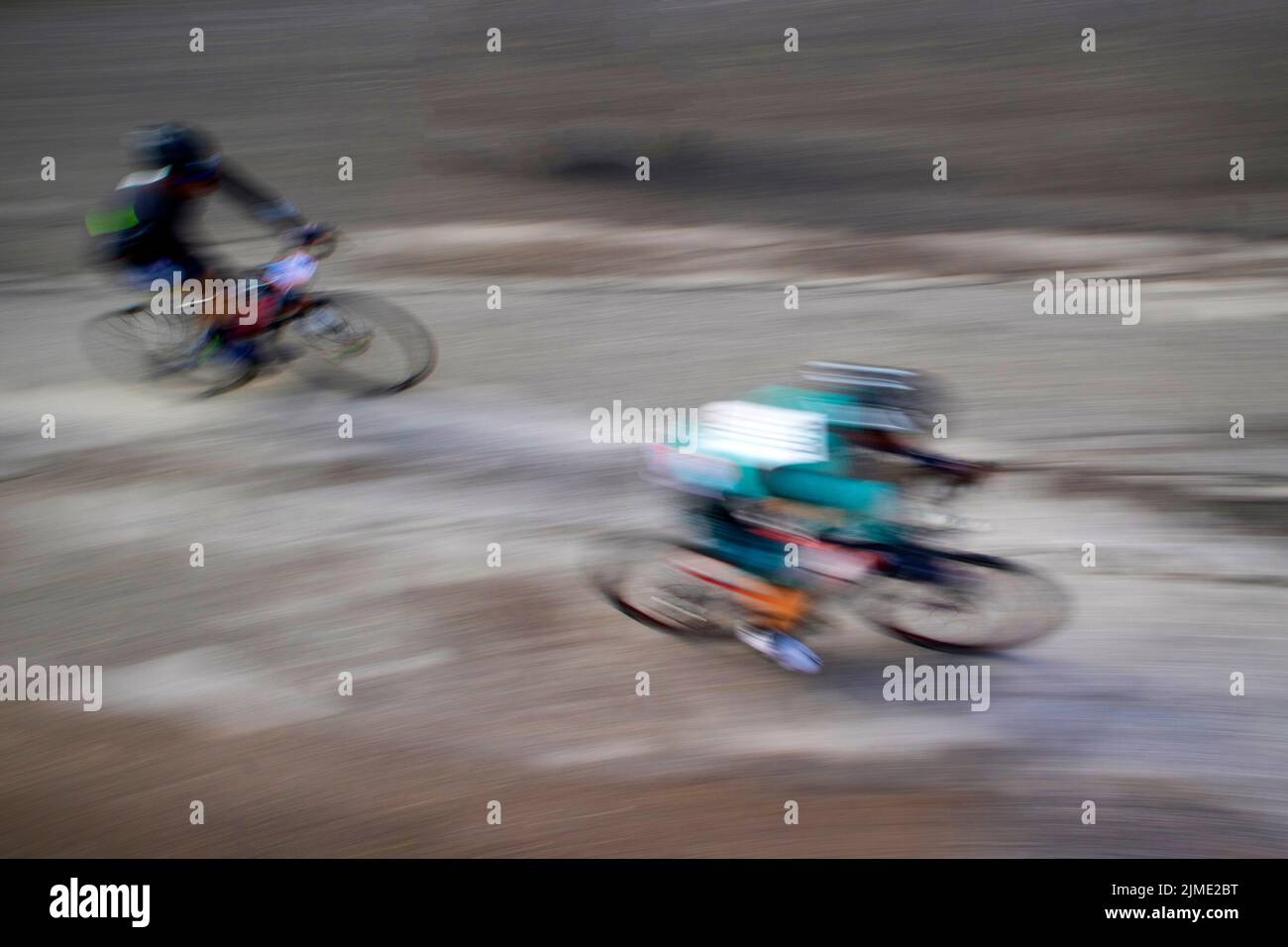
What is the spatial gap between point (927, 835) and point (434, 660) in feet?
6.53

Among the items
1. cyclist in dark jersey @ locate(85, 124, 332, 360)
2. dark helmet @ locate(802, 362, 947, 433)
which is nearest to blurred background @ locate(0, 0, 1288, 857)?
cyclist in dark jersey @ locate(85, 124, 332, 360)

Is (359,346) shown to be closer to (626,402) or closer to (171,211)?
(171,211)

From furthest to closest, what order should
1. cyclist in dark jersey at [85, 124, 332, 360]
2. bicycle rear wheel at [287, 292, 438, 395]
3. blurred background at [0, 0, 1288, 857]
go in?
1. bicycle rear wheel at [287, 292, 438, 395]
2. cyclist in dark jersey at [85, 124, 332, 360]
3. blurred background at [0, 0, 1288, 857]

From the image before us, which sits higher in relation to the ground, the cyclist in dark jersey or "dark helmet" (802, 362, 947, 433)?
the cyclist in dark jersey

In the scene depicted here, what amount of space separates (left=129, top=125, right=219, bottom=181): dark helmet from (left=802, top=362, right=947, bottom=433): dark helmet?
3108 mm

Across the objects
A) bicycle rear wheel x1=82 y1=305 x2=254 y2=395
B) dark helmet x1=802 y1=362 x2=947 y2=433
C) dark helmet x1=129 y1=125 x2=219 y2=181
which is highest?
dark helmet x1=129 y1=125 x2=219 y2=181

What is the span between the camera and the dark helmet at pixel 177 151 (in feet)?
15.2

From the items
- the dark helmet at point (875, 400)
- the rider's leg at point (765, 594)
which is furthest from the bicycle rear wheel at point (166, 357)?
the dark helmet at point (875, 400)

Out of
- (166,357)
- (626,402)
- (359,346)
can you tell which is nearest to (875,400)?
(626,402)

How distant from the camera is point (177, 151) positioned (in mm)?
4688

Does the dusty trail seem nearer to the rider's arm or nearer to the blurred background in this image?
the blurred background

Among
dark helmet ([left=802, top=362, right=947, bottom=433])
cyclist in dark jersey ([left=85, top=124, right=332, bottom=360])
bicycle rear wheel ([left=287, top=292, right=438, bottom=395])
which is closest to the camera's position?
dark helmet ([left=802, top=362, right=947, bottom=433])

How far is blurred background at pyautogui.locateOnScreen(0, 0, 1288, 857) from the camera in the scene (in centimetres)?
367

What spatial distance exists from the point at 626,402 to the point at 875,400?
1.40 m
